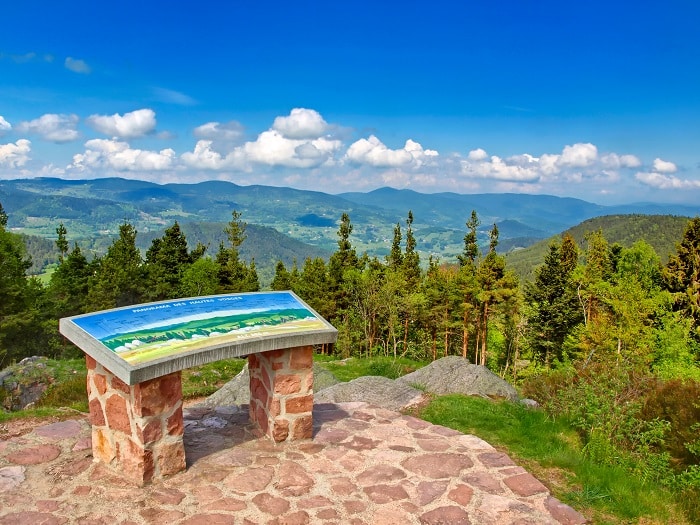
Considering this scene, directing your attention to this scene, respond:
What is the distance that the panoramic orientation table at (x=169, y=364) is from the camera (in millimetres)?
5043

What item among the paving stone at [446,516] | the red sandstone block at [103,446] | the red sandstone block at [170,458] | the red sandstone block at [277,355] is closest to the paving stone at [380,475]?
the paving stone at [446,516]

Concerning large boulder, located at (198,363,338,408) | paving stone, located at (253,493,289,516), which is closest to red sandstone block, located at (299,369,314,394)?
paving stone, located at (253,493,289,516)

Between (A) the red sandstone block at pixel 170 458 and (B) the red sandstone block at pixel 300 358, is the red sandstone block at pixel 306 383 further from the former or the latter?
(A) the red sandstone block at pixel 170 458

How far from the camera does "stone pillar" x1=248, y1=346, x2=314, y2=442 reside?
6.12m

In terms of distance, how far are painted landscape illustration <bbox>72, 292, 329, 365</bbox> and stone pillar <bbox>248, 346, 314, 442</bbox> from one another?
0.39 metres

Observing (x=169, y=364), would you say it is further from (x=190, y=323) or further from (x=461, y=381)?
(x=461, y=381)

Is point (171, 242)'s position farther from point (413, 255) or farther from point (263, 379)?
point (263, 379)

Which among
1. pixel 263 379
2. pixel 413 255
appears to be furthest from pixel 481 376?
pixel 413 255

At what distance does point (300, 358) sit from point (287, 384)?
0.36m

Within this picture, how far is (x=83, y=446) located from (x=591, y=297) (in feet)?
121

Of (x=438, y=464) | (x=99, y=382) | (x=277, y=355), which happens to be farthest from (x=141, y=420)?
(x=438, y=464)

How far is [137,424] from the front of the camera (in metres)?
5.07

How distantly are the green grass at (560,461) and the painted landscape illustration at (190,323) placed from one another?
307 cm

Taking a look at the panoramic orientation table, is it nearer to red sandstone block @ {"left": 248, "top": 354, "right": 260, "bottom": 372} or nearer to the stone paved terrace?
red sandstone block @ {"left": 248, "top": 354, "right": 260, "bottom": 372}
